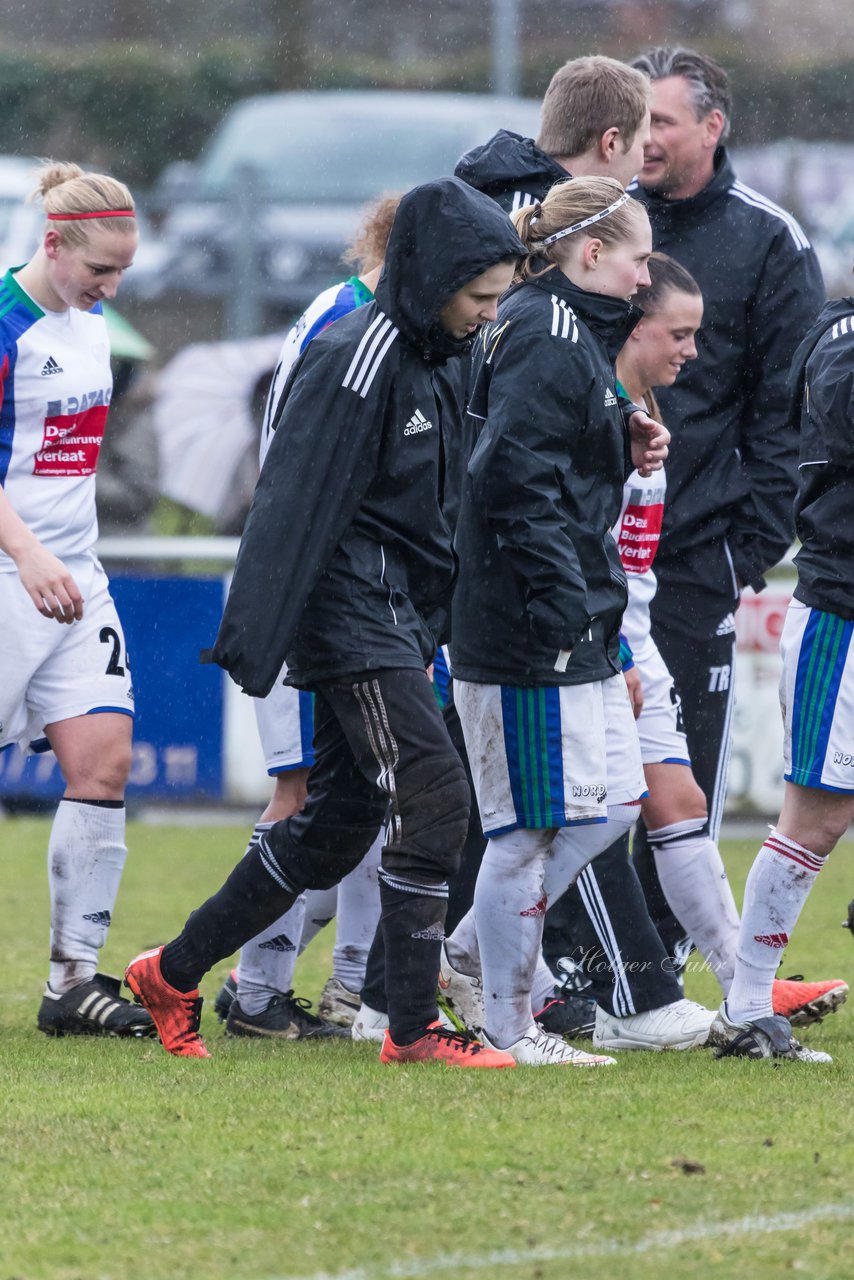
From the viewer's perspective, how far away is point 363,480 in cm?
500

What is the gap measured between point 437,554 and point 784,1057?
1486mm

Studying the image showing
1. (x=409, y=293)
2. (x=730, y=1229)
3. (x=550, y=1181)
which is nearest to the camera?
(x=730, y=1229)

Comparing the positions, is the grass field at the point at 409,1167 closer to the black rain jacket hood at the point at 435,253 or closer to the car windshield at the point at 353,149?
the black rain jacket hood at the point at 435,253

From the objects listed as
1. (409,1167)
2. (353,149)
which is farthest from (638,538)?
(353,149)

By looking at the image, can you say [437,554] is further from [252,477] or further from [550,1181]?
[252,477]

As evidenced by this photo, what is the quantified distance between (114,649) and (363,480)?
140cm

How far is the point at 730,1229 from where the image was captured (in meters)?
3.62

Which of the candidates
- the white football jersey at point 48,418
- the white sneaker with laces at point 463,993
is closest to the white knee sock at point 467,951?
the white sneaker with laces at point 463,993

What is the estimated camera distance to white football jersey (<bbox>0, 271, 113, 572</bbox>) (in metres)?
5.91

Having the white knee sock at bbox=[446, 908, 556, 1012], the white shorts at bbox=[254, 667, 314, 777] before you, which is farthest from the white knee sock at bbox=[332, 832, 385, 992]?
the white shorts at bbox=[254, 667, 314, 777]

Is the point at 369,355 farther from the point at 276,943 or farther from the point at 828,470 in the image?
the point at 276,943

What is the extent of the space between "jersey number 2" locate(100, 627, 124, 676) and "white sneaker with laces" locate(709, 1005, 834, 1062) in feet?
6.37

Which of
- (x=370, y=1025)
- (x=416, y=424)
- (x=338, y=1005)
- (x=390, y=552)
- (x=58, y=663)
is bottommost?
(x=338, y=1005)

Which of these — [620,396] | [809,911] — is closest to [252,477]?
[809,911]
